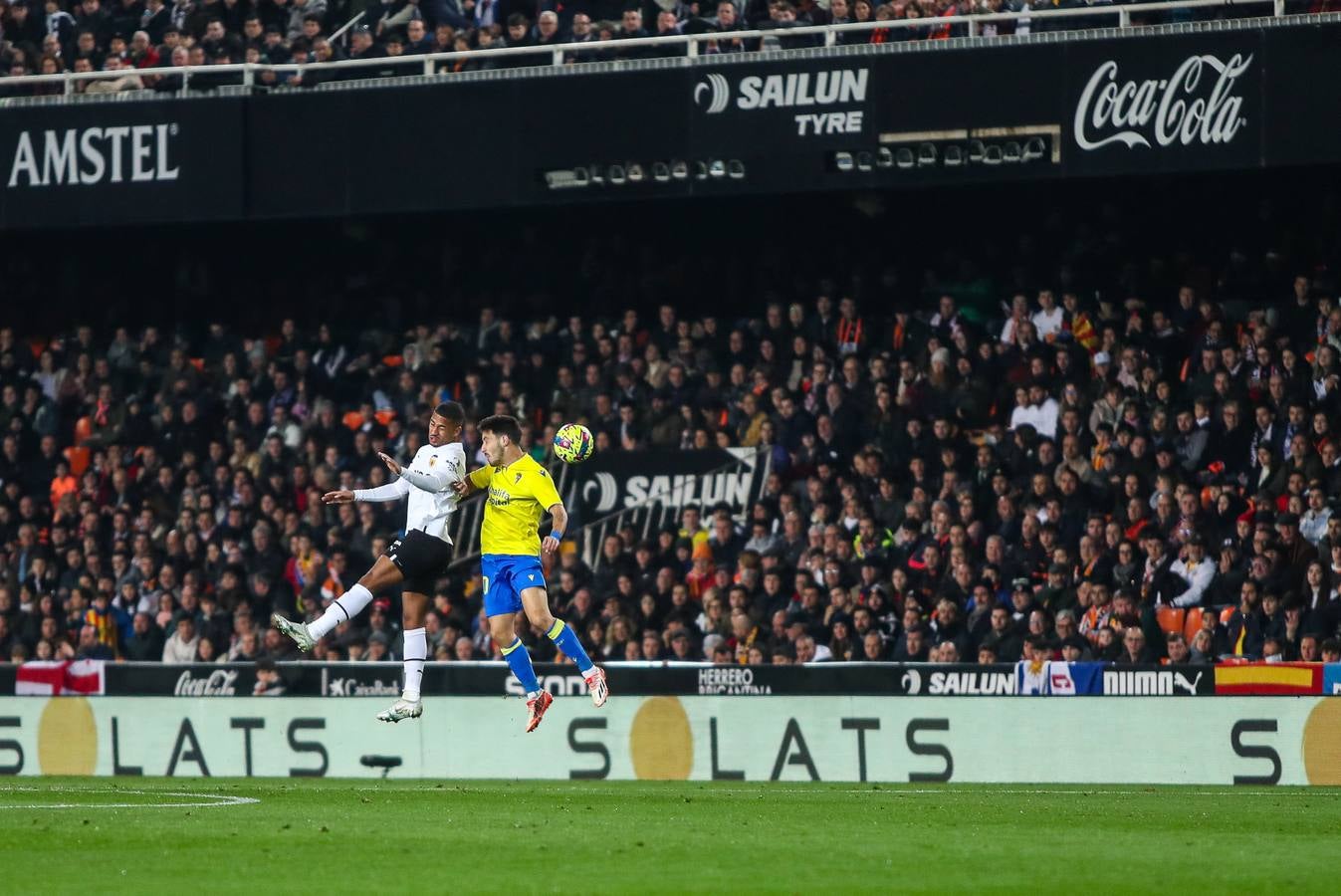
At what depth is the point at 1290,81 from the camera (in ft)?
70.4

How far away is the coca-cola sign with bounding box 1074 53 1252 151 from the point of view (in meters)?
21.8

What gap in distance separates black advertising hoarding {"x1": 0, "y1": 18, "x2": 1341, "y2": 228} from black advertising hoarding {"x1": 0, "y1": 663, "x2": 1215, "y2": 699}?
6.17 m

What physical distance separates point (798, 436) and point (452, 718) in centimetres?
540

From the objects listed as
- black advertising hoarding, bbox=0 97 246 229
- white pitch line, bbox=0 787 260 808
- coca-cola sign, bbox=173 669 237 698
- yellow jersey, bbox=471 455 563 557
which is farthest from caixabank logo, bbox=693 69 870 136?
white pitch line, bbox=0 787 260 808

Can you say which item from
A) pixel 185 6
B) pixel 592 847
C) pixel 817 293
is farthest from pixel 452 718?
pixel 185 6

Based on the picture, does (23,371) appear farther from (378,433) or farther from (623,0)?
(623,0)

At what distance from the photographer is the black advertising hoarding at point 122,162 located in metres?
26.1

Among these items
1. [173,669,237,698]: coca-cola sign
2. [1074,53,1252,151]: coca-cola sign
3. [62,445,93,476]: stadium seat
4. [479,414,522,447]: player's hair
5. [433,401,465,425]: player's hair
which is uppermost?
[1074,53,1252,151]: coca-cola sign

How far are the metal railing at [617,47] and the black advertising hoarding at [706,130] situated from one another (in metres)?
0.26

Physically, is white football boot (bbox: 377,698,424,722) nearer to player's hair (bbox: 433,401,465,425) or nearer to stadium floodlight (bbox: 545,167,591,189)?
player's hair (bbox: 433,401,465,425)

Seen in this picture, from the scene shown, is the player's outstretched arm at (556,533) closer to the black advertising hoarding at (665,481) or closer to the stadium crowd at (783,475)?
the stadium crowd at (783,475)

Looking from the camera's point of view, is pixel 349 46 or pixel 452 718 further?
pixel 349 46

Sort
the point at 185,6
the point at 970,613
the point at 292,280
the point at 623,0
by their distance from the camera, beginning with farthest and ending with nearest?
the point at 292,280
the point at 185,6
the point at 623,0
the point at 970,613

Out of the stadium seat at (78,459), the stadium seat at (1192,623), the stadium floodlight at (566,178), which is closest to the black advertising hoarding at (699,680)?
the stadium seat at (1192,623)
